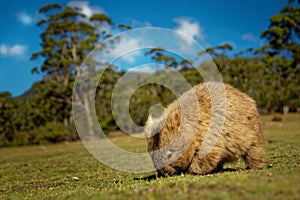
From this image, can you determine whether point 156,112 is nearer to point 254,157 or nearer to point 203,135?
point 254,157

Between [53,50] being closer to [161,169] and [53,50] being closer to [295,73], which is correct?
[295,73]

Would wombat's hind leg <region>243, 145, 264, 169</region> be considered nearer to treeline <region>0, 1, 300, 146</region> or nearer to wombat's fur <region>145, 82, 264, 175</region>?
wombat's fur <region>145, 82, 264, 175</region>

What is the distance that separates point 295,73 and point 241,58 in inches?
399

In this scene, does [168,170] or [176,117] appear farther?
[176,117]

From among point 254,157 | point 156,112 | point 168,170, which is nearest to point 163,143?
point 168,170

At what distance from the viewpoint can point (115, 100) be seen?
180 ft

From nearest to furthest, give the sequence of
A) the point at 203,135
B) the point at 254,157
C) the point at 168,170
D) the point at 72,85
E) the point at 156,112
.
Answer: the point at 168,170 < the point at 203,135 < the point at 254,157 < the point at 156,112 < the point at 72,85

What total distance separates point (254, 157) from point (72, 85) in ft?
153

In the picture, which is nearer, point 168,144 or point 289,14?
point 168,144

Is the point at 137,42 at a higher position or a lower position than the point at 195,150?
higher

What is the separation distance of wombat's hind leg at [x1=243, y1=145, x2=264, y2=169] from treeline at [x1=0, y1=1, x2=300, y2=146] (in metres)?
41.5

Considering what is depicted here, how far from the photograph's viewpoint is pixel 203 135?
7.66 meters

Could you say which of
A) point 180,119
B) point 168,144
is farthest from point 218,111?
point 168,144

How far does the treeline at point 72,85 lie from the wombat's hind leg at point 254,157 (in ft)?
136
